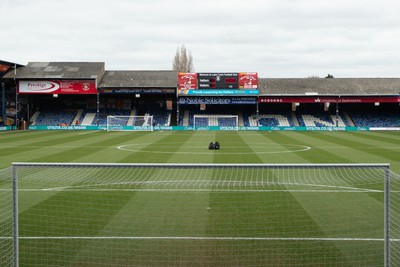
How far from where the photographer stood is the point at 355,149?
26891 millimetres

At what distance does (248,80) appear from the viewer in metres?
54.6

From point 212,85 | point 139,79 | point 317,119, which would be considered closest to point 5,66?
point 139,79

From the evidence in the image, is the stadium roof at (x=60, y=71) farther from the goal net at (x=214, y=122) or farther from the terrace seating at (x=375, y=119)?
the terrace seating at (x=375, y=119)

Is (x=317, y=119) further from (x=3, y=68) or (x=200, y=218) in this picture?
(x=200, y=218)

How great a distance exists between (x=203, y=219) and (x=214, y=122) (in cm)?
4656

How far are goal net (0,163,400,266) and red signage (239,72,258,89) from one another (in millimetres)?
39426

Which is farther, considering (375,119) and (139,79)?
(139,79)

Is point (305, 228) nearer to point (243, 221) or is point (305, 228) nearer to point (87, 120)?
point (243, 221)

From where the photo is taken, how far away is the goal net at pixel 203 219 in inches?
293

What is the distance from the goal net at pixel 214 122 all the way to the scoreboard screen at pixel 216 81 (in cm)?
392

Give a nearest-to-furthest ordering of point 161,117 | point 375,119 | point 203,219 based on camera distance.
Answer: point 203,219, point 375,119, point 161,117

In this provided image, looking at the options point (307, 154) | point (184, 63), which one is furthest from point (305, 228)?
point (184, 63)

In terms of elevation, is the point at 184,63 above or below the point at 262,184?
above

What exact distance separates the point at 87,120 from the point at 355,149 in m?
39.0
